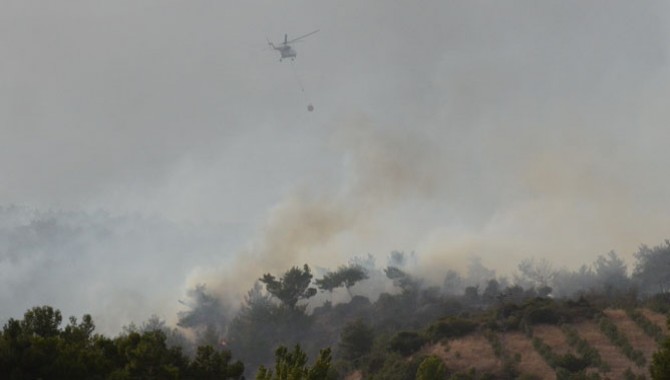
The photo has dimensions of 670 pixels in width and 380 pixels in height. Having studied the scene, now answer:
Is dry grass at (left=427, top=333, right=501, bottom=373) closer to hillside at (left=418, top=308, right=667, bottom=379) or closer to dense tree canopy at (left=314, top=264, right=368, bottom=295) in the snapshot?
hillside at (left=418, top=308, right=667, bottom=379)

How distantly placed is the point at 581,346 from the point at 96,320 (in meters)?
130

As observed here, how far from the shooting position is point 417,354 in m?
60.4

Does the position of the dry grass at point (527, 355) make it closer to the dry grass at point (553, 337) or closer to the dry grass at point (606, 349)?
the dry grass at point (553, 337)

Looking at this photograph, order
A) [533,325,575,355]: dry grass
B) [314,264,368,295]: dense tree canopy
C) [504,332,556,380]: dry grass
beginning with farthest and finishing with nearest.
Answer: [314,264,368,295]: dense tree canopy < [533,325,575,355]: dry grass < [504,332,556,380]: dry grass

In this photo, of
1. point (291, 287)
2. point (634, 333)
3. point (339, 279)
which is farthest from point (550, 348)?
point (339, 279)

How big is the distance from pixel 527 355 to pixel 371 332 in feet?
72.4

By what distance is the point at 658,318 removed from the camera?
2351 inches

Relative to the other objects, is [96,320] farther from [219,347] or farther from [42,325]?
[42,325]

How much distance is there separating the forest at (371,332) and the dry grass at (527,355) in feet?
1.34

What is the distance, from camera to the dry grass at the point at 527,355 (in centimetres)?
4873

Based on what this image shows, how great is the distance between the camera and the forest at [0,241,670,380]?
23812mm

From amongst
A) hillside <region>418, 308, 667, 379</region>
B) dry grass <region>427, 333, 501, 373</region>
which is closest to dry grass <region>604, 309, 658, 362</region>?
hillside <region>418, 308, 667, 379</region>

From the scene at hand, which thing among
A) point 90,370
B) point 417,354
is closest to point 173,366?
point 90,370

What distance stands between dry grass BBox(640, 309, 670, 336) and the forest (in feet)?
2.03
